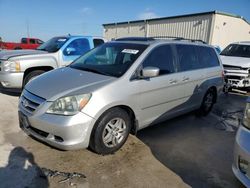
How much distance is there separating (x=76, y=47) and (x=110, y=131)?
4521mm

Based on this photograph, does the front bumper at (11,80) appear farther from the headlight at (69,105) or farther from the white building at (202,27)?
the white building at (202,27)

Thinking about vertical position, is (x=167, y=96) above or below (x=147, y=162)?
above

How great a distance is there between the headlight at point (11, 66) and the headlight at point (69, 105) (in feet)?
11.1

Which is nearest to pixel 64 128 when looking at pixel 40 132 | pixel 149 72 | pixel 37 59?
pixel 40 132

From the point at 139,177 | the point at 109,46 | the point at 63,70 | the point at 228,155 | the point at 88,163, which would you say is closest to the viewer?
the point at 139,177

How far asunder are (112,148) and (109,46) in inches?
77.7

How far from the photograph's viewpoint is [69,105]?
2996mm

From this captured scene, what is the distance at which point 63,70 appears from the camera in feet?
13.3

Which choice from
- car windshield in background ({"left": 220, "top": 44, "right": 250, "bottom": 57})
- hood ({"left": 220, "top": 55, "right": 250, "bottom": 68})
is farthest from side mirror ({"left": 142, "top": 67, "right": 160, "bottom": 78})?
car windshield in background ({"left": 220, "top": 44, "right": 250, "bottom": 57})

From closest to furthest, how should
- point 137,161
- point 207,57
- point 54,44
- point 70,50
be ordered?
point 137,161 → point 207,57 → point 70,50 → point 54,44

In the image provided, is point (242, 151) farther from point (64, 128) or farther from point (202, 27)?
point (202, 27)

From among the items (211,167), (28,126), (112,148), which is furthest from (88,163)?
(211,167)

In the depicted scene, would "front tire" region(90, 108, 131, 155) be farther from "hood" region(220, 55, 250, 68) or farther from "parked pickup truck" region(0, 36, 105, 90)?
"hood" region(220, 55, 250, 68)

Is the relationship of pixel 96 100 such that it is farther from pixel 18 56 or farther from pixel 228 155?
pixel 18 56
